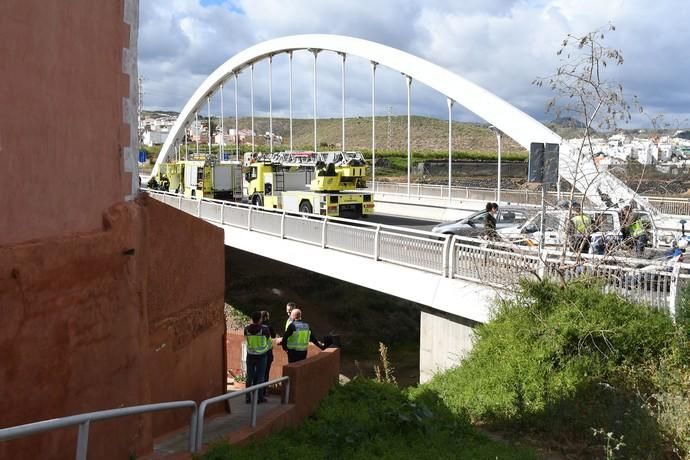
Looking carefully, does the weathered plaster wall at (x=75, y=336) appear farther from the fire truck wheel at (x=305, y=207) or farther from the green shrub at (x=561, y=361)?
the fire truck wheel at (x=305, y=207)

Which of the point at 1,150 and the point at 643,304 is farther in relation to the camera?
the point at 643,304

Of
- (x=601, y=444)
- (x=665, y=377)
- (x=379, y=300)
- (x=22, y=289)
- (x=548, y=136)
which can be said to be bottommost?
(x=379, y=300)

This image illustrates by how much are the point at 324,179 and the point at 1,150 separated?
16.5m

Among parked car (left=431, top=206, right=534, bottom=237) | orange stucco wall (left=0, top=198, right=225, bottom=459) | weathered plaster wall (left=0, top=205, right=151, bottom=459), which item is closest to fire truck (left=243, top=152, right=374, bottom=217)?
parked car (left=431, top=206, right=534, bottom=237)

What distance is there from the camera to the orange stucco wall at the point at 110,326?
455 cm

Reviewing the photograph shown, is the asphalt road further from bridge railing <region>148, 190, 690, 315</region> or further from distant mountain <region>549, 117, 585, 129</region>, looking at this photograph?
distant mountain <region>549, 117, 585, 129</region>

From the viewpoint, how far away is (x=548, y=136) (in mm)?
20000

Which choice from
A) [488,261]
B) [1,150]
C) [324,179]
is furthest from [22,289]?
[324,179]

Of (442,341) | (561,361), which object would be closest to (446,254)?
(442,341)

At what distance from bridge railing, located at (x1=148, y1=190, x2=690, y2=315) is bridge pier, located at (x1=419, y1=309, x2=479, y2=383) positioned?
0.78 metres

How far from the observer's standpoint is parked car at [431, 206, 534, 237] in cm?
1469

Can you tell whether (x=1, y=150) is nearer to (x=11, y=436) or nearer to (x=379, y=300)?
(x=11, y=436)

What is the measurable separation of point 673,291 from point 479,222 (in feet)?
23.7

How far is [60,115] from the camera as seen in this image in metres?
5.09
